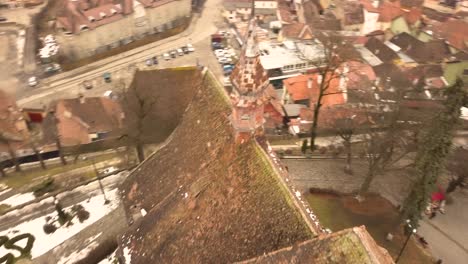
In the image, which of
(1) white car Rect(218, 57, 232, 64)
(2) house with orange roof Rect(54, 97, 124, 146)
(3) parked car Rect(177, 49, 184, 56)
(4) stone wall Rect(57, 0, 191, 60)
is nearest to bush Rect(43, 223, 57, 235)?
(2) house with orange roof Rect(54, 97, 124, 146)


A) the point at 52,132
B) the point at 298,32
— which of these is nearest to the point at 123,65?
the point at 52,132

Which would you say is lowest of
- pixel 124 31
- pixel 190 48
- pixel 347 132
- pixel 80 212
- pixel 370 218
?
pixel 190 48

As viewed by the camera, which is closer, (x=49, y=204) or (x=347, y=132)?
(x=347, y=132)

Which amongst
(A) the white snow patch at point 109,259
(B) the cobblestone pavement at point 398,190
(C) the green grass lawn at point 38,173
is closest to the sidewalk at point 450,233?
(B) the cobblestone pavement at point 398,190

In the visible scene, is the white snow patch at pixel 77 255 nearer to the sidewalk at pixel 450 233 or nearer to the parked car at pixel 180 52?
the sidewalk at pixel 450 233

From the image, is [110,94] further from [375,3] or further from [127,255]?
[375,3]

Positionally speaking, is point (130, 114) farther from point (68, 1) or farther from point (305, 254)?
point (68, 1)

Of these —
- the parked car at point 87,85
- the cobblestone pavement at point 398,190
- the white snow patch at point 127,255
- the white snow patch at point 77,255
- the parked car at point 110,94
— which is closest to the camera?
the white snow patch at point 127,255
